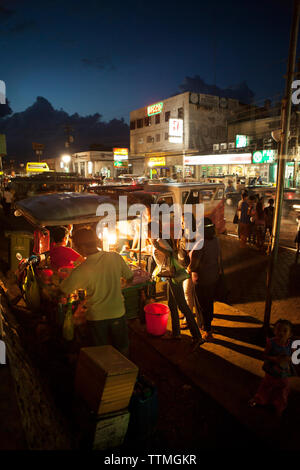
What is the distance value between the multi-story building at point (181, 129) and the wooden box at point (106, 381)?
111ft

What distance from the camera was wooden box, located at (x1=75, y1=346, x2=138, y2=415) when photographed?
275 cm

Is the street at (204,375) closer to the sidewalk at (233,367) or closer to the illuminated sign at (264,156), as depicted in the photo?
the sidewalk at (233,367)

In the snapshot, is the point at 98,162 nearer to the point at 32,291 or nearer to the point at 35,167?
the point at 35,167

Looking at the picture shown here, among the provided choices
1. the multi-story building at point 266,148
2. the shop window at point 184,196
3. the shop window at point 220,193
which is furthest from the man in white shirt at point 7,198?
the multi-story building at point 266,148

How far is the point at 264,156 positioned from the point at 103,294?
84.8 feet

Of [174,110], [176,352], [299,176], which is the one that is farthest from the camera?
[174,110]

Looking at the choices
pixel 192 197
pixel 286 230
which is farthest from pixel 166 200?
pixel 286 230

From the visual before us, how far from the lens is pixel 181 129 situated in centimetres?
3647

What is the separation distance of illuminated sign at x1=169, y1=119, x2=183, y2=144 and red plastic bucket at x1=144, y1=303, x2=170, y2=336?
1298 inches

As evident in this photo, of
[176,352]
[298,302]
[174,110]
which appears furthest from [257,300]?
[174,110]

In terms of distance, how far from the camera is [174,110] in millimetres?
41031

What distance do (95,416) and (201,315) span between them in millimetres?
2989
